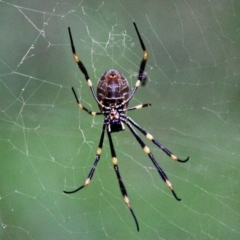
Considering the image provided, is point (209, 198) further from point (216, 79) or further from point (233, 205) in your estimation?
point (216, 79)

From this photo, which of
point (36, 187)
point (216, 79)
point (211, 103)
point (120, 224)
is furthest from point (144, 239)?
point (216, 79)

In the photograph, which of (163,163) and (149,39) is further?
(149,39)

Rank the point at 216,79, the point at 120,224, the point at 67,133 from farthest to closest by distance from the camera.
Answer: the point at 216,79
the point at 67,133
the point at 120,224

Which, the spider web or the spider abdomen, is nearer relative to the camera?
the spider abdomen

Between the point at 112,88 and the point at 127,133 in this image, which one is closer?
the point at 112,88

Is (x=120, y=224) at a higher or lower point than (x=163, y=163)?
lower

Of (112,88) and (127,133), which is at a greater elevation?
(112,88)
